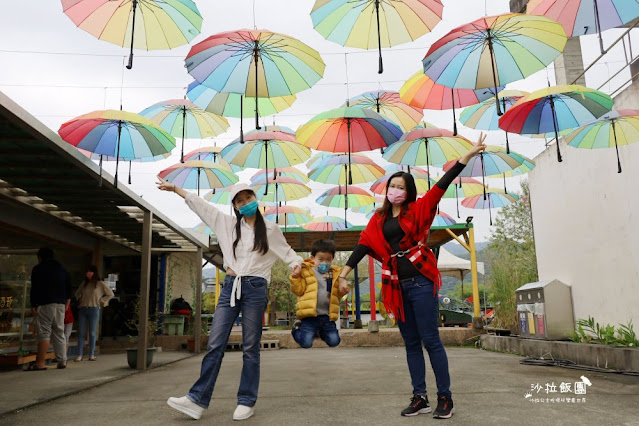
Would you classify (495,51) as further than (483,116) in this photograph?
No

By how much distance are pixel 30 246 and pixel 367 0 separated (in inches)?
302

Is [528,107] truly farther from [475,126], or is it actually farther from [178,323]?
[178,323]

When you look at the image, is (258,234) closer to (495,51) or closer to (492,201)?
(495,51)

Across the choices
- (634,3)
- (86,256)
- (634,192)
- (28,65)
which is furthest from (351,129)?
(28,65)

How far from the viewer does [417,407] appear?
354 cm

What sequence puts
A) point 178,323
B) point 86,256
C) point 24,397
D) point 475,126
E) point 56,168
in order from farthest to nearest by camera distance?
point 178,323
point 86,256
point 475,126
point 56,168
point 24,397

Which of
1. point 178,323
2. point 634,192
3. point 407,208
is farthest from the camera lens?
point 178,323

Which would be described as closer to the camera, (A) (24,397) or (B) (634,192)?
(A) (24,397)

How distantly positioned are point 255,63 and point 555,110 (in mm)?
3731

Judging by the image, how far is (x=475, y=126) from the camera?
8031mm

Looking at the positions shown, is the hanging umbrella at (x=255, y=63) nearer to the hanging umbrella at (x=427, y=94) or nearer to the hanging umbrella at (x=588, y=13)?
the hanging umbrella at (x=427, y=94)

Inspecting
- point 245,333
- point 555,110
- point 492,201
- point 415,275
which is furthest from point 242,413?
point 492,201

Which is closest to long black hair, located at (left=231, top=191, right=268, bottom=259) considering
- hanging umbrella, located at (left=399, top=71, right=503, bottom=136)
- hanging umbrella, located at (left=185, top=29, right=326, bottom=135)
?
hanging umbrella, located at (left=185, top=29, right=326, bottom=135)

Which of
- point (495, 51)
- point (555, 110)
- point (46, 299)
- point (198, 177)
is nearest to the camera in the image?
point (495, 51)
